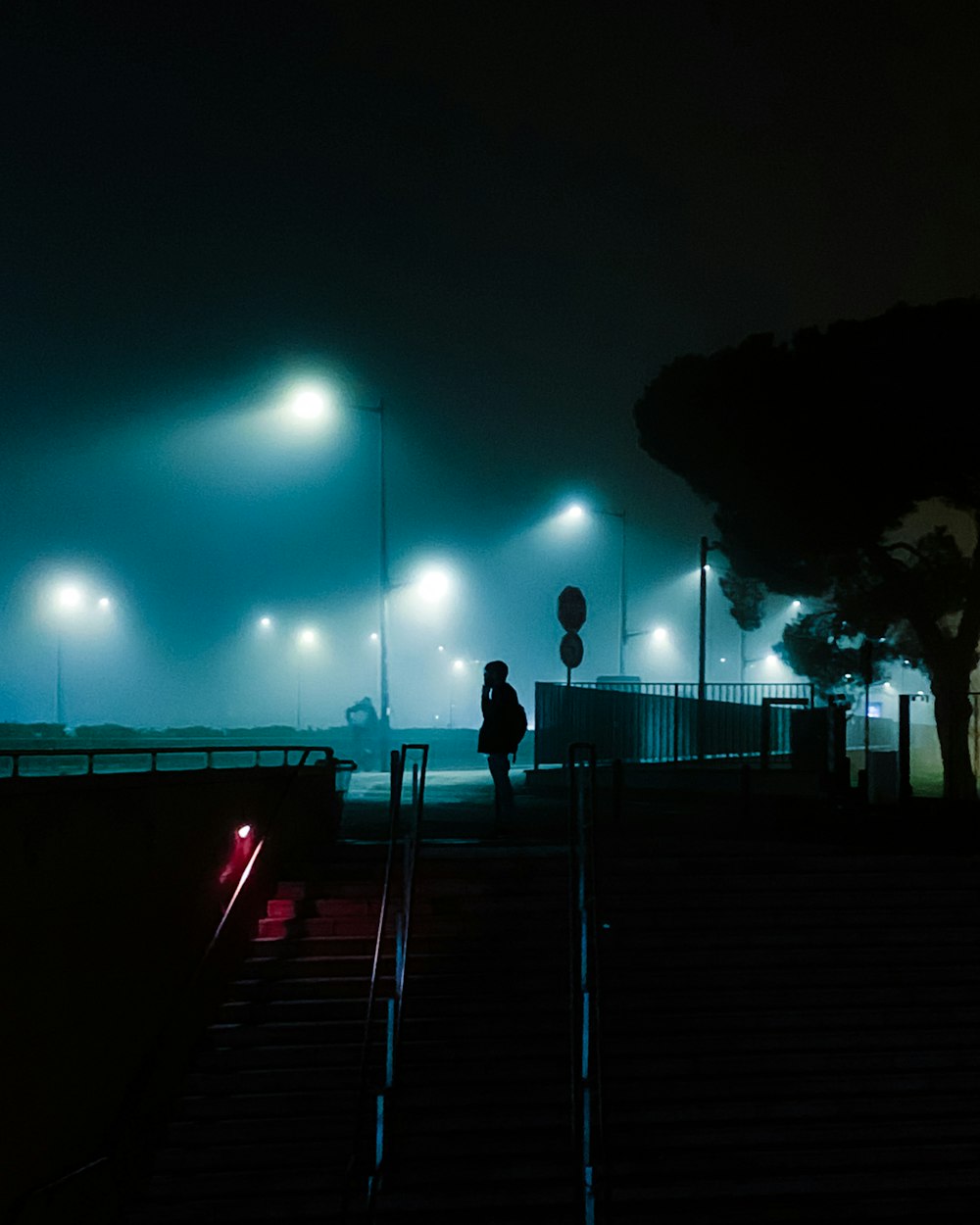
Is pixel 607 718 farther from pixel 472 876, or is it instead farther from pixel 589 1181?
pixel 589 1181

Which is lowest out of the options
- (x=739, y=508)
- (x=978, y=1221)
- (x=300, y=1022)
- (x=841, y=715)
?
(x=978, y=1221)

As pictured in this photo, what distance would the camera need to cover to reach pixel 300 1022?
9.52 m

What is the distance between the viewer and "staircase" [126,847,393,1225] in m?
7.91

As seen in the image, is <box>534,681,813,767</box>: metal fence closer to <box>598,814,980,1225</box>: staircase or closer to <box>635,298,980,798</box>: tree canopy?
<box>635,298,980,798</box>: tree canopy

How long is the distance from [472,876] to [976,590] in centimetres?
1475

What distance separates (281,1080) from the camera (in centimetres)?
885

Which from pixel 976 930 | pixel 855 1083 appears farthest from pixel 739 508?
pixel 855 1083

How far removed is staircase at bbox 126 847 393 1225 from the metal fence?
32.7 feet

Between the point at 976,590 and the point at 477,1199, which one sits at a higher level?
the point at 976,590

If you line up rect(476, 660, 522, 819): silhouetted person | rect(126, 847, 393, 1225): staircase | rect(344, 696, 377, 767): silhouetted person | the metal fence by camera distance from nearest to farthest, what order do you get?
rect(126, 847, 393, 1225): staircase, rect(476, 660, 522, 819): silhouetted person, the metal fence, rect(344, 696, 377, 767): silhouetted person

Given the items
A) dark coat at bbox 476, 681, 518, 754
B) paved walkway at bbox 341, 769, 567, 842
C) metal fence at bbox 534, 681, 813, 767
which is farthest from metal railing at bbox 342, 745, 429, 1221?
metal fence at bbox 534, 681, 813, 767

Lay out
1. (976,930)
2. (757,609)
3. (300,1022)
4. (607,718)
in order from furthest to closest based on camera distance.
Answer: (757,609) → (607,718) → (976,930) → (300,1022)

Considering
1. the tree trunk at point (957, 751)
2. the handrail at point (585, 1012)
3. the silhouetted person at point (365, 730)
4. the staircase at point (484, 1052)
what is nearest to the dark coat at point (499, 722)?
the staircase at point (484, 1052)

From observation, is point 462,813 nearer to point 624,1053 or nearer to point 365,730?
point 624,1053
